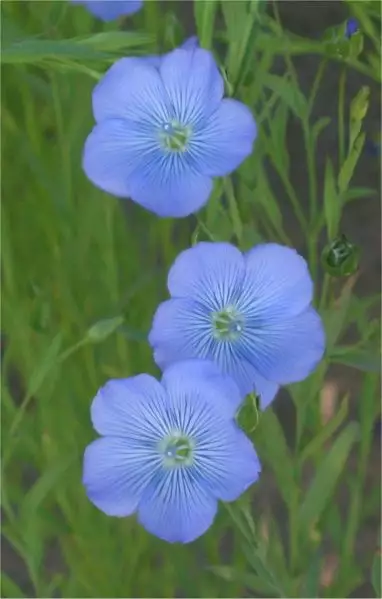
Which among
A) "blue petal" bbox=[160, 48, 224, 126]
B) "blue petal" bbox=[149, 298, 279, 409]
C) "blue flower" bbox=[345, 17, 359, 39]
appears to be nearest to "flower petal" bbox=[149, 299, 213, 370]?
"blue petal" bbox=[149, 298, 279, 409]

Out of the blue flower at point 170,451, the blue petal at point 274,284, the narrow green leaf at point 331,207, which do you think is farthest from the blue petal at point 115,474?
the narrow green leaf at point 331,207

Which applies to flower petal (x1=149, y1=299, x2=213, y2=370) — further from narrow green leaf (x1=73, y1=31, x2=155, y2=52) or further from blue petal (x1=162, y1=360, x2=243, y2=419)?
narrow green leaf (x1=73, y1=31, x2=155, y2=52)

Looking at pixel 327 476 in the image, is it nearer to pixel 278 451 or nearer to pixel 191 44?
pixel 278 451

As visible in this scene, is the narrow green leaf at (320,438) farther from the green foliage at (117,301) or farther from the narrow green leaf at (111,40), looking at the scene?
the narrow green leaf at (111,40)

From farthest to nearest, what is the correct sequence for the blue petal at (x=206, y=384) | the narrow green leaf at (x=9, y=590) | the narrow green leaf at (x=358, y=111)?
1. the narrow green leaf at (x=9, y=590)
2. the narrow green leaf at (x=358, y=111)
3. the blue petal at (x=206, y=384)

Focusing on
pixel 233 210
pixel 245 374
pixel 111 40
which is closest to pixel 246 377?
pixel 245 374

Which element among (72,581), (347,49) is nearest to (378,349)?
(347,49)
